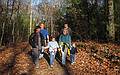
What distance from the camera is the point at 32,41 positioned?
705 inches

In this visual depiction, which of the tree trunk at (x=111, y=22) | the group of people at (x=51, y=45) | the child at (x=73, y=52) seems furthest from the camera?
the tree trunk at (x=111, y=22)

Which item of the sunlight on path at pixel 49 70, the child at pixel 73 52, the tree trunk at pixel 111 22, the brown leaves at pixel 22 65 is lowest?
the sunlight on path at pixel 49 70

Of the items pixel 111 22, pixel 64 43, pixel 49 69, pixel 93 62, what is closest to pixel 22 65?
pixel 49 69

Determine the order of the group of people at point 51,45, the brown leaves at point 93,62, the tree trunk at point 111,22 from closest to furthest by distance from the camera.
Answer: the brown leaves at point 93,62 < the group of people at point 51,45 < the tree trunk at point 111,22

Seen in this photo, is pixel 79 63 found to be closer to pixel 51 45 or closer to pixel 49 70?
pixel 51 45

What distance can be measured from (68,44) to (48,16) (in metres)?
55.8

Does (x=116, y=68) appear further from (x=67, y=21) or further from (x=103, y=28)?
(x=67, y=21)

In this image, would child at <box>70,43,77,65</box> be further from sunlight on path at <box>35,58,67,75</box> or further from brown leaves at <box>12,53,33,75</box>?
brown leaves at <box>12,53,33,75</box>

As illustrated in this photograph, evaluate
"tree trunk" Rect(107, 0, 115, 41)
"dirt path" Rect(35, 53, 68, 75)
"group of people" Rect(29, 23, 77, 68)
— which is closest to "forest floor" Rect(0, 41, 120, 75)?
"dirt path" Rect(35, 53, 68, 75)

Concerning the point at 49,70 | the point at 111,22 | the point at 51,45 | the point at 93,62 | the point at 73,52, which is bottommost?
the point at 49,70

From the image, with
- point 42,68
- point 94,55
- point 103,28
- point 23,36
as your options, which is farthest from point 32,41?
point 23,36

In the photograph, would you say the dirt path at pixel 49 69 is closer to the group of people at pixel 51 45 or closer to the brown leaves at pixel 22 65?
the group of people at pixel 51 45

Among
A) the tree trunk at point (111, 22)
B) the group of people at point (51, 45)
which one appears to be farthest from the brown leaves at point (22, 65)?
the tree trunk at point (111, 22)

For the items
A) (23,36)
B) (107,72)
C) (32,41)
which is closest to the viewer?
(107,72)
